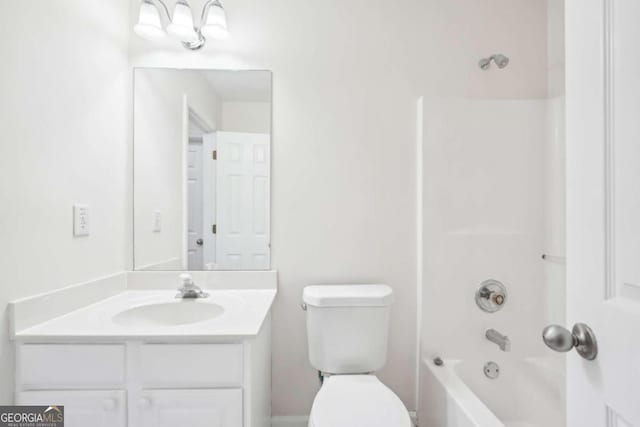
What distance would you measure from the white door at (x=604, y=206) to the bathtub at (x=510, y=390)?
101 cm

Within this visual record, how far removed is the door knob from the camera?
58 centimetres

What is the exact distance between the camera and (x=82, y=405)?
105 centimetres

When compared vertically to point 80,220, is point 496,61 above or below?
above

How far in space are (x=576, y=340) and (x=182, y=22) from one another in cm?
177

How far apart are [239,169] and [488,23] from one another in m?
1.43

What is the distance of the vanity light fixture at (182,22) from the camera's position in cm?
155

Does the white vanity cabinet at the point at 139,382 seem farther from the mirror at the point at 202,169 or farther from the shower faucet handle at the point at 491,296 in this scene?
the shower faucet handle at the point at 491,296

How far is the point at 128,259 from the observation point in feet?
5.49

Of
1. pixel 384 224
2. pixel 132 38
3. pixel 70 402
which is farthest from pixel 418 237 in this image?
pixel 132 38

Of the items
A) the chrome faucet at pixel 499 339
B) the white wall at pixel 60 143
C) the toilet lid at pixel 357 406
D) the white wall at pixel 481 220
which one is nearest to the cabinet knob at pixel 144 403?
the white wall at pixel 60 143

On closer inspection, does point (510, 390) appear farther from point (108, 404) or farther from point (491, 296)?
point (108, 404)

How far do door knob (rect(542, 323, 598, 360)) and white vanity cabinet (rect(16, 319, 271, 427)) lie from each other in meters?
0.79

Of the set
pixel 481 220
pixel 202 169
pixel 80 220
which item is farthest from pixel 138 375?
pixel 481 220

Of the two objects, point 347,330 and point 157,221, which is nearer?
point 347,330
